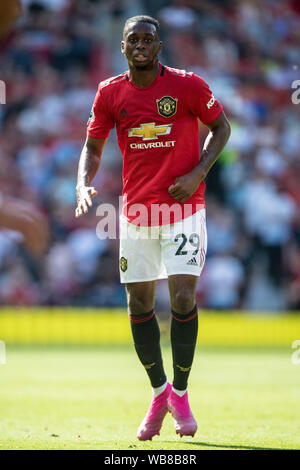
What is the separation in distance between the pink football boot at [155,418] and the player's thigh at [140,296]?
1.89 ft

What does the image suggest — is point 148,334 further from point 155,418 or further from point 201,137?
→ point 201,137

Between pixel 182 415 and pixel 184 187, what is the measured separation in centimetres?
147

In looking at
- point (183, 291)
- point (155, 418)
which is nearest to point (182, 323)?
point (183, 291)

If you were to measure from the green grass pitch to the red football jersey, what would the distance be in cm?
146

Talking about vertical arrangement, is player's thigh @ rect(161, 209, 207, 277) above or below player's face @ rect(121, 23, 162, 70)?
below

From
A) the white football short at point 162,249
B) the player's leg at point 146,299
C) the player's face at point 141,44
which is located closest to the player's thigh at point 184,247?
the white football short at point 162,249

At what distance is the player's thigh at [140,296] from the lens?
17.9ft

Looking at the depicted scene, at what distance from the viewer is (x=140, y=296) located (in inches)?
215

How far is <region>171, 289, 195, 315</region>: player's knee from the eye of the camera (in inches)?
207

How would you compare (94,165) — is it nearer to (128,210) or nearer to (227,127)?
(128,210)

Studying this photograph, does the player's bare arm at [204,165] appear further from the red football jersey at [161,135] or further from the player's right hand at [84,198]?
the player's right hand at [84,198]

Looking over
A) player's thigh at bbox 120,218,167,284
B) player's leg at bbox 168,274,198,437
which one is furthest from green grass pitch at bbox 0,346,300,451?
player's thigh at bbox 120,218,167,284

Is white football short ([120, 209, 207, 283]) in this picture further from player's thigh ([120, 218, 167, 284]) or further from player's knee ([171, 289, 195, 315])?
player's knee ([171, 289, 195, 315])

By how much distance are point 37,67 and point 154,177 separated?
40.9ft
